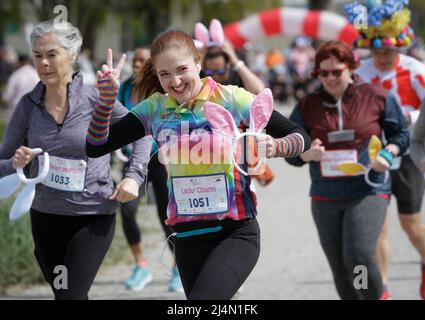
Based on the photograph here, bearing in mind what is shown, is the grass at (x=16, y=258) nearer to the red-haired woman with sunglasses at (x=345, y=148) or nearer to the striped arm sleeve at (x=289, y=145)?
the red-haired woman with sunglasses at (x=345, y=148)

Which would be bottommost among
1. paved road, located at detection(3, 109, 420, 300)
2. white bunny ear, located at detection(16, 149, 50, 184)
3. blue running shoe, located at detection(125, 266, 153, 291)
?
paved road, located at detection(3, 109, 420, 300)

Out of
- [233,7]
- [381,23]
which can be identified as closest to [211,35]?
[381,23]

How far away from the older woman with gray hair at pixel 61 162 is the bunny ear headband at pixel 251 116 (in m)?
0.86

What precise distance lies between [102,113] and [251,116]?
0.62 metres

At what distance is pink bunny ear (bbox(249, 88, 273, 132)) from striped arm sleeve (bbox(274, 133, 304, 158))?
3.9 inches

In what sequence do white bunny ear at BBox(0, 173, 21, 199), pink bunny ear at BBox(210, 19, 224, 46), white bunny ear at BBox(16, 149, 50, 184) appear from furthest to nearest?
pink bunny ear at BBox(210, 19, 224, 46) → white bunny ear at BBox(0, 173, 21, 199) → white bunny ear at BBox(16, 149, 50, 184)

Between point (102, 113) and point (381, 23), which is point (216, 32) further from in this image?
point (102, 113)

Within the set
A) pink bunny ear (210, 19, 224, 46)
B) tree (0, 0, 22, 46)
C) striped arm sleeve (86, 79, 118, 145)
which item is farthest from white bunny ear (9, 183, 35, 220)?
tree (0, 0, 22, 46)

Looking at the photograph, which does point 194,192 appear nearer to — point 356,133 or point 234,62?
point 356,133

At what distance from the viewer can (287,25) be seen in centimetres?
1631

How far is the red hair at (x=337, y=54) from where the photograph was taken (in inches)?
213

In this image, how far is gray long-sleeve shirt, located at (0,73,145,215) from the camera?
→ 470 centimetres

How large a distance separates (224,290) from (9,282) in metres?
3.76

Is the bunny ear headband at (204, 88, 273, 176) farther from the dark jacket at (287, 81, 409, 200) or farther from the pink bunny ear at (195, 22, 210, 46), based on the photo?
the pink bunny ear at (195, 22, 210, 46)
